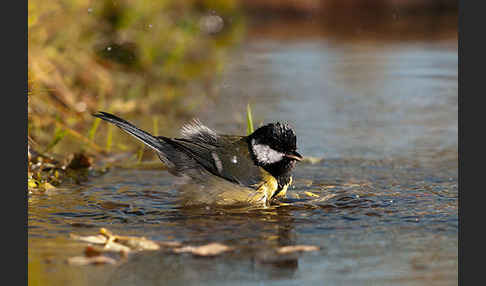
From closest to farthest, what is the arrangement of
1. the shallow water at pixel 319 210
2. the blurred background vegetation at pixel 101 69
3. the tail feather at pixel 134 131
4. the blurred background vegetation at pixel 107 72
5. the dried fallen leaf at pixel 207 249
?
the shallow water at pixel 319 210
the dried fallen leaf at pixel 207 249
the tail feather at pixel 134 131
the blurred background vegetation at pixel 107 72
the blurred background vegetation at pixel 101 69

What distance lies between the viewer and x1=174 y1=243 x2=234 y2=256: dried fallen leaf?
3895 millimetres

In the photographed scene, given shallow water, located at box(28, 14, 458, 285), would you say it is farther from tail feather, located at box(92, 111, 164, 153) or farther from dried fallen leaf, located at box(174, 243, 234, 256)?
tail feather, located at box(92, 111, 164, 153)

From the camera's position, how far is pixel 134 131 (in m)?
5.05

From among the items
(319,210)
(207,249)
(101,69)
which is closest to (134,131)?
(319,210)

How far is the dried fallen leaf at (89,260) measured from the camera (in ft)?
12.3

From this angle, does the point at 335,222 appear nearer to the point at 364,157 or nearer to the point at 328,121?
the point at 364,157

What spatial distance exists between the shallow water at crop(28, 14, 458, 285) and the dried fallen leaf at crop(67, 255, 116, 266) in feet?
0.19

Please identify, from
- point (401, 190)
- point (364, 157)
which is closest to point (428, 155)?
point (364, 157)

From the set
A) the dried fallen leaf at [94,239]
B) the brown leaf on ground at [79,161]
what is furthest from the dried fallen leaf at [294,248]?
the brown leaf on ground at [79,161]

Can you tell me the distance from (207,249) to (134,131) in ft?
4.46

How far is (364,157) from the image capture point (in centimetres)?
644

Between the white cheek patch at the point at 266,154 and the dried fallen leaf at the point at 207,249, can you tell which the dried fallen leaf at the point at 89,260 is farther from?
the white cheek patch at the point at 266,154

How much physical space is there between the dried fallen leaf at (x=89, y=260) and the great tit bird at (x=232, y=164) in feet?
4.10


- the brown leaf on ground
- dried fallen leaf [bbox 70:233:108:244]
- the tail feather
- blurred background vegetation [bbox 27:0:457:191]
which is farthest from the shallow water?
blurred background vegetation [bbox 27:0:457:191]
